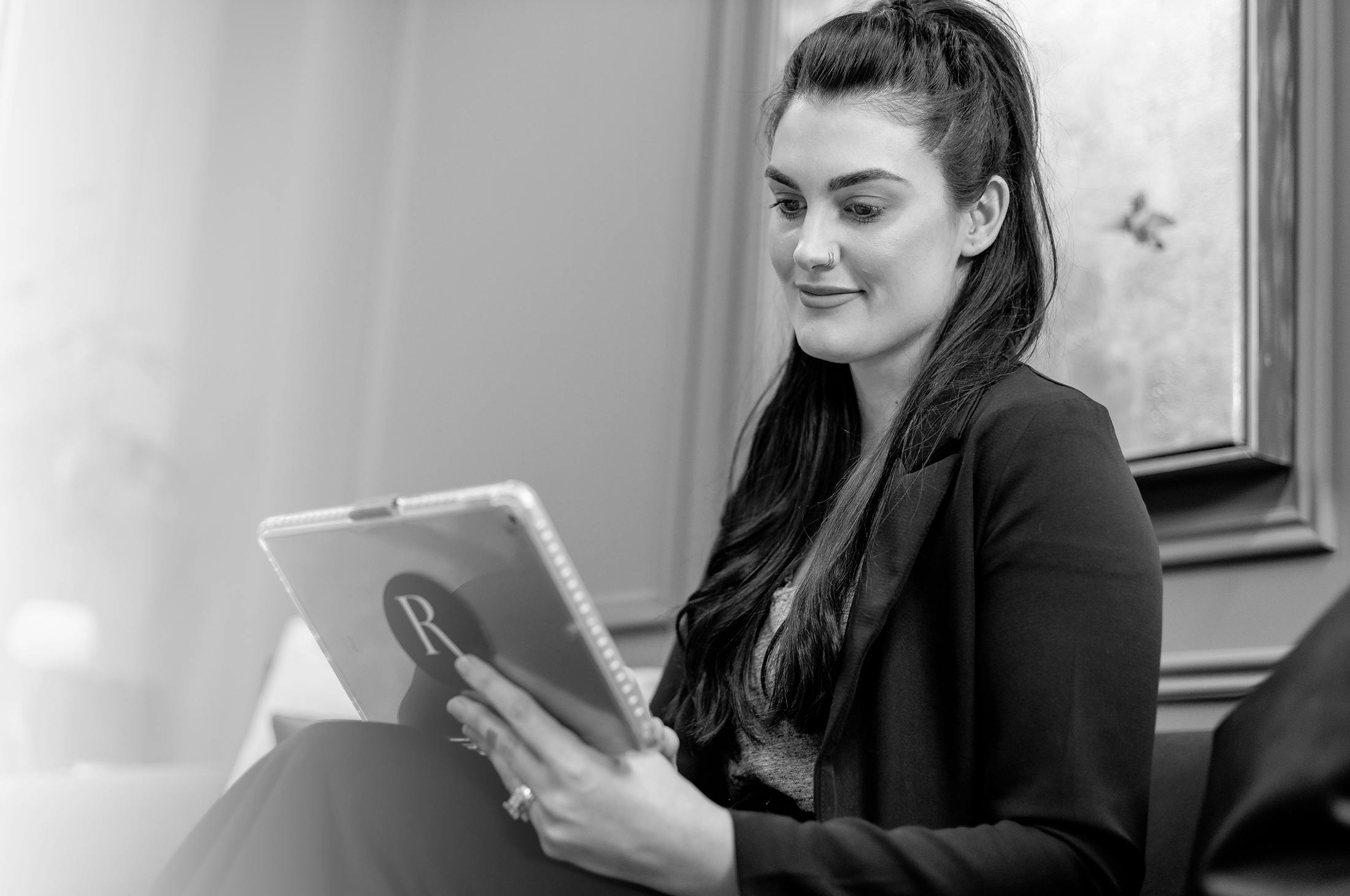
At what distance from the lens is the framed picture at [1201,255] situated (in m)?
1.53

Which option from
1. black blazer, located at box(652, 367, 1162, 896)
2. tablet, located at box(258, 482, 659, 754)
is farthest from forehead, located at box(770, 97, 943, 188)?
tablet, located at box(258, 482, 659, 754)

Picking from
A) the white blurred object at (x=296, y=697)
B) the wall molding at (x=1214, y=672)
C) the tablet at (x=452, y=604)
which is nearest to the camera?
the tablet at (x=452, y=604)

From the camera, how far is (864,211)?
4.43ft

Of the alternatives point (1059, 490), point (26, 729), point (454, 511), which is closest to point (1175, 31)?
point (1059, 490)

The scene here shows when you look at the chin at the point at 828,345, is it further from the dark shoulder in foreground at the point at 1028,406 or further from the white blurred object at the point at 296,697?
the white blurred object at the point at 296,697

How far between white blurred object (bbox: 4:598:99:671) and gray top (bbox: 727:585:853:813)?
82.7 inches

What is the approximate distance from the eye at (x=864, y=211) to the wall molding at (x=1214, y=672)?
602mm

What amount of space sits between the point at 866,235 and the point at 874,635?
1.37 feet

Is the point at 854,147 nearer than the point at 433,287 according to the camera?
Yes

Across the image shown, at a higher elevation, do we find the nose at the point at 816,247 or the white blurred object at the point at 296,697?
the nose at the point at 816,247

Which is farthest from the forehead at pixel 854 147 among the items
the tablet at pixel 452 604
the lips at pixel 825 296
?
the tablet at pixel 452 604

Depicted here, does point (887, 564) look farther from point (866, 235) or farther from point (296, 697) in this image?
point (296, 697)

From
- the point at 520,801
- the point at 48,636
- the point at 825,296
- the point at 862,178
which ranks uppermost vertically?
the point at 862,178

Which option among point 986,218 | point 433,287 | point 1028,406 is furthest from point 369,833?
point 433,287
